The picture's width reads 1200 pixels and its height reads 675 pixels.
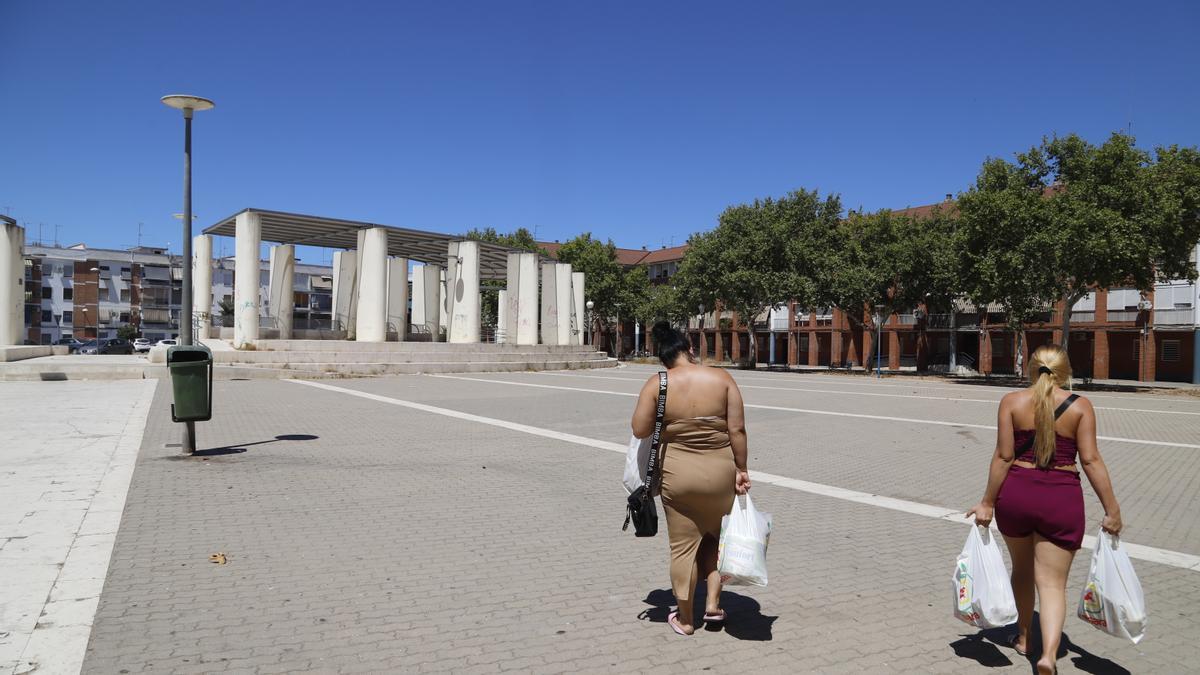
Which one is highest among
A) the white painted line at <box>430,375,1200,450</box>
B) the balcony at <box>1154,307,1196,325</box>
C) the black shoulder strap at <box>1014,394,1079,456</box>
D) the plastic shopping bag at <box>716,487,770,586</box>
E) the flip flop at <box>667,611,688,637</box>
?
the balcony at <box>1154,307,1196,325</box>

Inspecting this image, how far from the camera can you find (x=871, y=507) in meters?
7.44

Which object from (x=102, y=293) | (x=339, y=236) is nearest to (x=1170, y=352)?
(x=339, y=236)

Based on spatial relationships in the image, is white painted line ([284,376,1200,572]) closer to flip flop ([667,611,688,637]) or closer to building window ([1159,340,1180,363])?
flip flop ([667,611,688,637])

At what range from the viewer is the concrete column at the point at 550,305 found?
129ft

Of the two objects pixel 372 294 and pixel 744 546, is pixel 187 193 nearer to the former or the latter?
pixel 744 546

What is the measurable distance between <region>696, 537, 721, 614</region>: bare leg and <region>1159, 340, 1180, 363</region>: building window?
44753 millimetres

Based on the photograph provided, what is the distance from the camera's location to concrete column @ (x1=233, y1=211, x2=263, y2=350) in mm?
27484

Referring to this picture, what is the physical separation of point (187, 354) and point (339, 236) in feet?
93.0

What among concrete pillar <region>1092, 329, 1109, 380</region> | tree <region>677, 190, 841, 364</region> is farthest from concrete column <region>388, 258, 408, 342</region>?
concrete pillar <region>1092, 329, 1109, 380</region>

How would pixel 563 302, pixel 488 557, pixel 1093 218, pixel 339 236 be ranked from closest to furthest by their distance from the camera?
pixel 488 557, pixel 1093 218, pixel 339 236, pixel 563 302

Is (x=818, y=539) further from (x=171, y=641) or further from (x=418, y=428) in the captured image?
(x=418, y=428)

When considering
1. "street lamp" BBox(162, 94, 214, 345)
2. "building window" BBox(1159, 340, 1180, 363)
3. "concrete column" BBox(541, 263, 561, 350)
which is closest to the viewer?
"street lamp" BBox(162, 94, 214, 345)

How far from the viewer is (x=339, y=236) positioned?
A: 118ft

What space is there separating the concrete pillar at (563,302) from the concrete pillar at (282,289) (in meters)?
12.9
